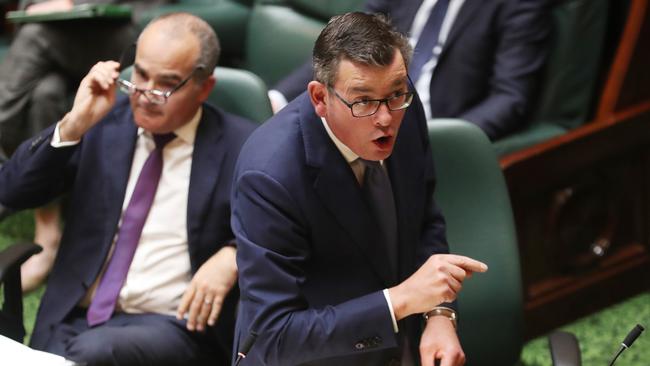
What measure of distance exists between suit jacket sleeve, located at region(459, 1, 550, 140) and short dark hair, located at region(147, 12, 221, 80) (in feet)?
2.86

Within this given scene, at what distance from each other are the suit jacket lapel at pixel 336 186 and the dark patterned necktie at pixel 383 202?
0.03 meters

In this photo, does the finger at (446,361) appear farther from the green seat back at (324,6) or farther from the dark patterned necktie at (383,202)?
the green seat back at (324,6)

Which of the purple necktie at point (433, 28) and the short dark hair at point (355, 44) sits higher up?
the short dark hair at point (355, 44)

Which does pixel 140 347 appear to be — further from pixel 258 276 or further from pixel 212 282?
pixel 258 276

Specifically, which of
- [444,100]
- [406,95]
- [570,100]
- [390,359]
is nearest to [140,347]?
[390,359]

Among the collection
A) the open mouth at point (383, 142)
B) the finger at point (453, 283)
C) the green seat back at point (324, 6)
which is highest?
the open mouth at point (383, 142)

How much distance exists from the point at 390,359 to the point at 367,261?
18 cm

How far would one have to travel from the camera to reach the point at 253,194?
1.67 metres

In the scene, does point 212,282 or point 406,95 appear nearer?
point 406,95

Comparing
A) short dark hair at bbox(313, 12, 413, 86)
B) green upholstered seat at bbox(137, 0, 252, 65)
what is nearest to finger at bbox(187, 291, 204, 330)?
short dark hair at bbox(313, 12, 413, 86)

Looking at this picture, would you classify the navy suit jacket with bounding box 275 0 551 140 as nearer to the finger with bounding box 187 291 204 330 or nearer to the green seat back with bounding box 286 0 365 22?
the green seat back with bounding box 286 0 365 22

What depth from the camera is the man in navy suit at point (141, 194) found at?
6.88 feet

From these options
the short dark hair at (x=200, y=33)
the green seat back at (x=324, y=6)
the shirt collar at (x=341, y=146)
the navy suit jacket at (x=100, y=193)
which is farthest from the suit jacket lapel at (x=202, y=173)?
the green seat back at (x=324, y=6)

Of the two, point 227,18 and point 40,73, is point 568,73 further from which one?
point 40,73
